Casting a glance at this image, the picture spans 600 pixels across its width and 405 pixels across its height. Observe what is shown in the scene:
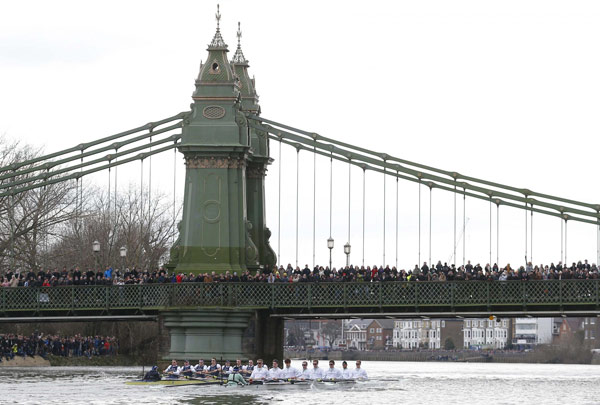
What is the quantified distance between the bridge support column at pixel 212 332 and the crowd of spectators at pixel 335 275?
173 centimetres

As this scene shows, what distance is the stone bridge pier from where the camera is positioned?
76875 mm

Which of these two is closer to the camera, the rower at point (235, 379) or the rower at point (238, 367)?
the rower at point (235, 379)

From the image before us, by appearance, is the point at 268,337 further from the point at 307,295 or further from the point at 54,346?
the point at 54,346

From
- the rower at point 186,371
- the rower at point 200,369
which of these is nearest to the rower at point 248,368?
the rower at point 200,369

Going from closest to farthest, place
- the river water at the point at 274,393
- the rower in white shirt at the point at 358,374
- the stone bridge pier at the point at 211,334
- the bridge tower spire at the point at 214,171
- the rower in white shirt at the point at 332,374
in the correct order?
1. the river water at the point at 274,393
2. the stone bridge pier at the point at 211,334
3. the rower in white shirt at the point at 332,374
4. the rower in white shirt at the point at 358,374
5. the bridge tower spire at the point at 214,171

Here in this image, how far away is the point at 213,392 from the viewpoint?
236 ft

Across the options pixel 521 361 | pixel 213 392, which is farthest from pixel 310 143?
pixel 521 361

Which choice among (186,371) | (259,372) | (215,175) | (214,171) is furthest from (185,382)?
(214,171)

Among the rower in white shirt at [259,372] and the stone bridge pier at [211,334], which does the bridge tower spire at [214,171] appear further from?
the rower in white shirt at [259,372]

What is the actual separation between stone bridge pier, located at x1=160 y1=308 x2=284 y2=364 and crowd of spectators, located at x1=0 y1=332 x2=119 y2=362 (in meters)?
28.1

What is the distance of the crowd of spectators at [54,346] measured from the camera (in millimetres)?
103812

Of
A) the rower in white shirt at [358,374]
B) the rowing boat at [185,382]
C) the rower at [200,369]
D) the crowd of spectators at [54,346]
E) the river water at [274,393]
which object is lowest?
the river water at [274,393]

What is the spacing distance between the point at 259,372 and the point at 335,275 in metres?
7.10

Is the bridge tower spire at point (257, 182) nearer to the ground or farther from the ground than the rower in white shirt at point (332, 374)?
farther from the ground
